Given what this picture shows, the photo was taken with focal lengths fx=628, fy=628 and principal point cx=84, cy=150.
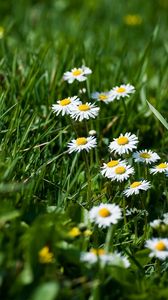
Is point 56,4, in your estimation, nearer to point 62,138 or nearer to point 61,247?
point 62,138

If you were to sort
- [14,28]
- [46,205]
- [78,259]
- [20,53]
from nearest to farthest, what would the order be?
[78,259], [46,205], [20,53], [14,28]

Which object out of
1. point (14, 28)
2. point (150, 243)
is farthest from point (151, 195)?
point (14, 28)

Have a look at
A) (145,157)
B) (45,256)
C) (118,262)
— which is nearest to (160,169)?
(145,157)

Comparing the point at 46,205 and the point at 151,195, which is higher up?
the point at 151,195

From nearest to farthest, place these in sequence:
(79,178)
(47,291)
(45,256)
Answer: (47,291) → (45,256) → (79,178)

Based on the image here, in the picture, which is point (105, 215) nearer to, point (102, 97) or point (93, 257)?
point (93, 257)
